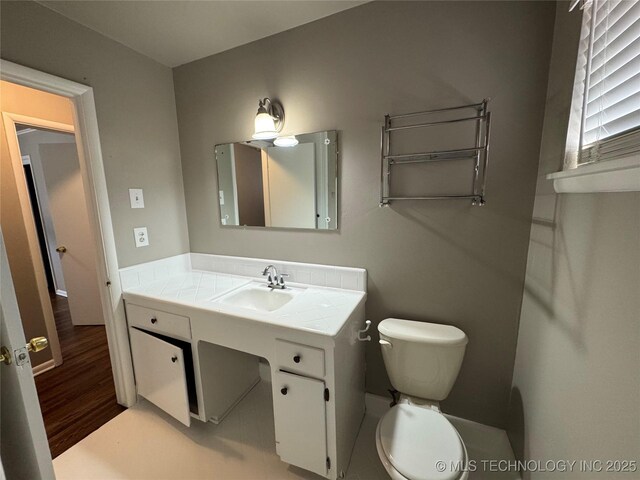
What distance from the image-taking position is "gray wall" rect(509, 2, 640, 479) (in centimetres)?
64

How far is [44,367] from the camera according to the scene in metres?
2.09

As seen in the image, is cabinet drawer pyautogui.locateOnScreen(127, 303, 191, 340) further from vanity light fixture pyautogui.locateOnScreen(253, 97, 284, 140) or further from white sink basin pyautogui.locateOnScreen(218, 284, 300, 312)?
vanity light fixture pyautogui.locateOnScreen(253, 97, 284, 140)

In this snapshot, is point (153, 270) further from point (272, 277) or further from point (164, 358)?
point (272, 277)

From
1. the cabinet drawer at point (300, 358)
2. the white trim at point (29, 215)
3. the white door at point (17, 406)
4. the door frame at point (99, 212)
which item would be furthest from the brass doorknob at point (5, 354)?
the white trim at point (29, 215)

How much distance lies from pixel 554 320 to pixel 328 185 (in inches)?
46.7

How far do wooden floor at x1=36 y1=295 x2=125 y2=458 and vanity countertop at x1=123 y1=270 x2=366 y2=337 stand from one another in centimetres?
82

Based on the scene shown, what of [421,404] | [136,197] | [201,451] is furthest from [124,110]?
[421,404]

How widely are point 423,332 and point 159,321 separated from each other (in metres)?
1.47

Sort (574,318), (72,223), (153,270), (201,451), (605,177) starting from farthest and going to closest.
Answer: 1. (72,223)
2. (153,270)
3. (201,451)
4. (574,318)
5. (605,177)

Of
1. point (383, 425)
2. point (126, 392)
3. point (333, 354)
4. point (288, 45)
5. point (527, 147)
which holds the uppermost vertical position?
point (288, 45)

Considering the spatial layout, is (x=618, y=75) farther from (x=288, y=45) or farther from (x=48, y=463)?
(x=48, y=463)

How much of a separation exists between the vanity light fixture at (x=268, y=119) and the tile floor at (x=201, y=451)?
5.77 feet

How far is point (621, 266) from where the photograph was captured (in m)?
0.67

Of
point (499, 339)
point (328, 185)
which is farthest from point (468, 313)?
point (328, 185)
